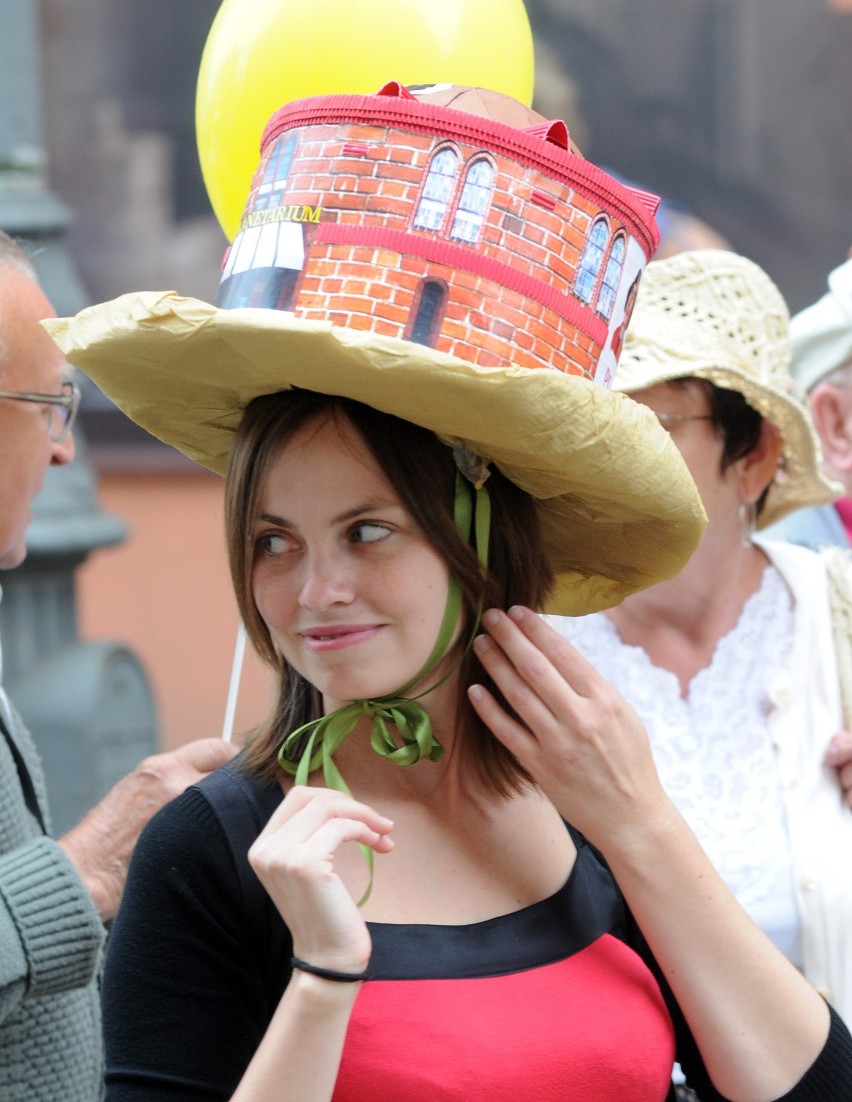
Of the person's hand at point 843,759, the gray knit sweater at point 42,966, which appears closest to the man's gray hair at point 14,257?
the gray knit sweater at point 42,966

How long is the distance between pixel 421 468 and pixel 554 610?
49cm

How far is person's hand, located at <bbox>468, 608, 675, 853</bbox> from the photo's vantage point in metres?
1.90

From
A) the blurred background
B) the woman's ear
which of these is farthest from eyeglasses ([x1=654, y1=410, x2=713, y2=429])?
the blurred background

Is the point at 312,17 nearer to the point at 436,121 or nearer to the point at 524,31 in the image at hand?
the point at 524,31

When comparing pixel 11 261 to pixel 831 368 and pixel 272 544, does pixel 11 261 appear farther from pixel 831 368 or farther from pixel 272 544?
pixel 831 368

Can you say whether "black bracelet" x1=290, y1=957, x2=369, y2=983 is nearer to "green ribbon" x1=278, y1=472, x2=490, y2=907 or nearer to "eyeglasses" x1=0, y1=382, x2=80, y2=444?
"green ribbon" x1=278, y1=472, x2=490, y2=907

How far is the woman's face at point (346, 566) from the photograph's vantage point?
1814 mm

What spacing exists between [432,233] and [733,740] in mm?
1403

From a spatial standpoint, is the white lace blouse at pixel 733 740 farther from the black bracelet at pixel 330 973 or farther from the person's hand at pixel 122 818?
the black bracelet at pixel 330 973

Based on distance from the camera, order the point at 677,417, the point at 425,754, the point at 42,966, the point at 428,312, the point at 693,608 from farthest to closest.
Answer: the point at 693,608 → the point at 677,417 → the point at 42,966 → the point at 425,754 → the point at 428,312

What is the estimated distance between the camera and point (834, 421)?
11.9 feet

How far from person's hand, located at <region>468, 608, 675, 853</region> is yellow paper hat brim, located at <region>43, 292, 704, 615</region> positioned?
7.2 inches

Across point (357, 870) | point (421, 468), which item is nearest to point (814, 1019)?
point (357, 870)

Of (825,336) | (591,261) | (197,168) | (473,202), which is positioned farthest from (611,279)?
(197,168)
